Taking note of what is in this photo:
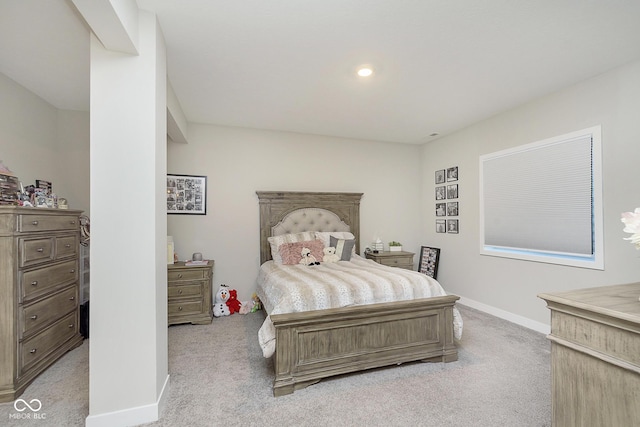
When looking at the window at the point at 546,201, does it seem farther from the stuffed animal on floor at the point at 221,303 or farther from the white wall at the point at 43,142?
the white wall at the point at 43,142

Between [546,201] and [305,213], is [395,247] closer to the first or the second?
[305,213]

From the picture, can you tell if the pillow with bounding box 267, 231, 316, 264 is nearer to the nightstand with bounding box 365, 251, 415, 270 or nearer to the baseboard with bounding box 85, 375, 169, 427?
the nightstand with bounding box 365, 251, 415, 270

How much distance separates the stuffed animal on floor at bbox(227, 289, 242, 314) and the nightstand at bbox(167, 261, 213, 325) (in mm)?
350

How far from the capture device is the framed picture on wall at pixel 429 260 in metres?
4.68

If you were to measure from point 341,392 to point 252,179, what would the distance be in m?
3.01

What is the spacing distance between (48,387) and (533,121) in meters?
5.12

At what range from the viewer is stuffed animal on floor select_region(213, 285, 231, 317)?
3787 mm

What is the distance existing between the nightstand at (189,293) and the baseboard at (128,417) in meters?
1.72

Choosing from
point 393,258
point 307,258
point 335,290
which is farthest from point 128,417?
point 393,258

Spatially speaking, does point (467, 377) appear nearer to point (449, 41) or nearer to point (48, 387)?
point (449, 41)

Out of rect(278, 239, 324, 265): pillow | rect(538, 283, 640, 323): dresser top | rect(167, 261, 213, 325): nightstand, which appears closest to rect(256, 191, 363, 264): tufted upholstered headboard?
rect(278, 239, 324, 265): pillow

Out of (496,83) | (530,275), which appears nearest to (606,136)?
(496,83)

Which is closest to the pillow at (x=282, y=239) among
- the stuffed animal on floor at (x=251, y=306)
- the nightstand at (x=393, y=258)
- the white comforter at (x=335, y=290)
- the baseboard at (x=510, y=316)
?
the stuffed animal on floor at (x=251, y=306)

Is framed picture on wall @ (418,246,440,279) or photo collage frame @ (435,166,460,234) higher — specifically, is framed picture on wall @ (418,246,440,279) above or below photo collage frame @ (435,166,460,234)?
below
